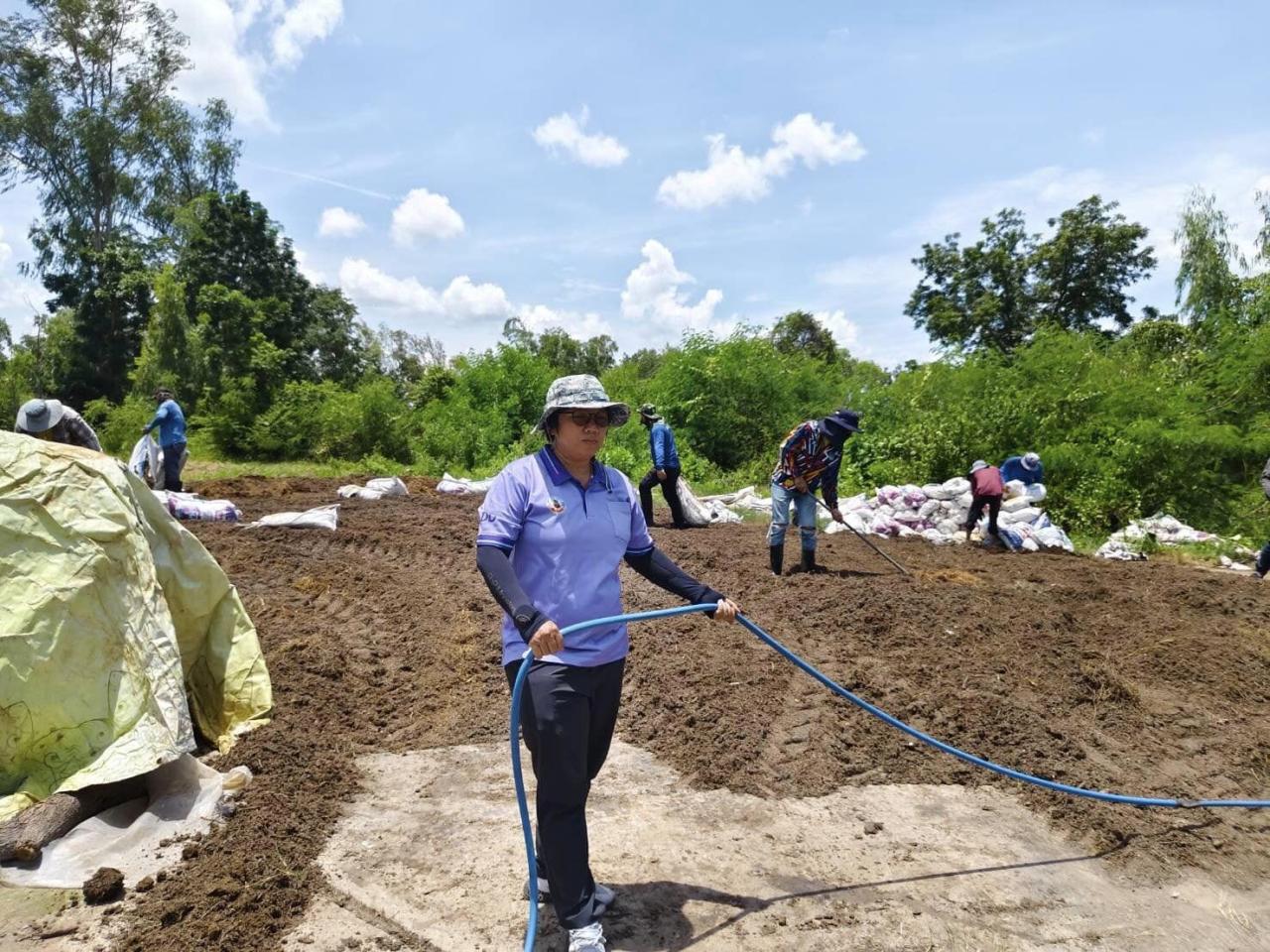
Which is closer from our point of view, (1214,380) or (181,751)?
(181,751)

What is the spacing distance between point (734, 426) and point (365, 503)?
9.28 meters

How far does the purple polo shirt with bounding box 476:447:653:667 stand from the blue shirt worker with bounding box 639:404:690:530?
7577mm

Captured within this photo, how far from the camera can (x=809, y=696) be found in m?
4.75

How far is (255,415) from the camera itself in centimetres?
2089

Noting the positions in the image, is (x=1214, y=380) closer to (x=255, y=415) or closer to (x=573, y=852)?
(x=573, y=852)

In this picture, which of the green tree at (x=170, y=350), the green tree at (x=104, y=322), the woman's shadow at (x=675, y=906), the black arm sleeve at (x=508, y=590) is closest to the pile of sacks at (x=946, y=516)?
the woman's shadow at (x=675, y=906)

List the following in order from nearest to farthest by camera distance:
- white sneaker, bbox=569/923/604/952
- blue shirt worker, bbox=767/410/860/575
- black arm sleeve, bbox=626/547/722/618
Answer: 1. white sneaker, bbox=569/923/604/952
2. black arm sleeve, bbox=626/547/722/618
3. blue shirt worker, bbox=767/410/860/575

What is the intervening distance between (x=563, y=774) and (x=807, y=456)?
5.25 metres

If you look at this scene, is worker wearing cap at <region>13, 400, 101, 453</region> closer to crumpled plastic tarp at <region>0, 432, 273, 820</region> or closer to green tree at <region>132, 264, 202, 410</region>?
crumpled plastic tarp at <region>0, 432, 273, 820</region>

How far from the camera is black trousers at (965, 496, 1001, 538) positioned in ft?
33.5

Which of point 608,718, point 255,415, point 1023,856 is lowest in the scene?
point 1023,856

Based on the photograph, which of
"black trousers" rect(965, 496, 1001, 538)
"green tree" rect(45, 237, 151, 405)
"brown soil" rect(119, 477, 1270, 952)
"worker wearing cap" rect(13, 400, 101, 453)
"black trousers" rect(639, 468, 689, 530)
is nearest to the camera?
"brown soil" rect(119, 477, 1270, 952)

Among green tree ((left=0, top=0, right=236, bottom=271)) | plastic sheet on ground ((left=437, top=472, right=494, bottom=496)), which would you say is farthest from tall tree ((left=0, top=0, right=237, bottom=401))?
plastic sheet on ground ((left=437, top=472, right=494, bottom=496))

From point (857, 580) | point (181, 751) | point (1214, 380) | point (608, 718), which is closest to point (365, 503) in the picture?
point (857, 580)
